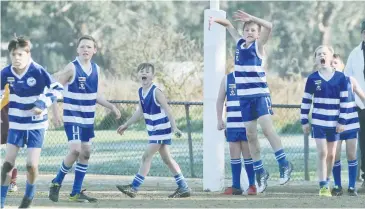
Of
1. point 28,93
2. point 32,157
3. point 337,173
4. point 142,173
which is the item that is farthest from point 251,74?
point 32,157

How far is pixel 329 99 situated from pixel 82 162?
10.2 feet

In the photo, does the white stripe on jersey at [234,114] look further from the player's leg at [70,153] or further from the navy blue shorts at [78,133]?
the player's leg at [70,153]

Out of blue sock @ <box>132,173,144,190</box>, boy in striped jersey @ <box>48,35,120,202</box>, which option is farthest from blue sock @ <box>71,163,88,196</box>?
blue sock @ <box>132,173,144,190</box>

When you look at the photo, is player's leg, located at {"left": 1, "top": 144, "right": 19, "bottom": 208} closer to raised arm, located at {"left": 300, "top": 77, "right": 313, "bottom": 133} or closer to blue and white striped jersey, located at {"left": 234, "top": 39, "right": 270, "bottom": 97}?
blue and white striped jersey, located at {"left": 234, "top": 39, "right": 270, "bottom": 97}

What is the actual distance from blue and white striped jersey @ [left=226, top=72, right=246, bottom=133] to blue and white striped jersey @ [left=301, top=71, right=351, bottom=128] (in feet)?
2.55

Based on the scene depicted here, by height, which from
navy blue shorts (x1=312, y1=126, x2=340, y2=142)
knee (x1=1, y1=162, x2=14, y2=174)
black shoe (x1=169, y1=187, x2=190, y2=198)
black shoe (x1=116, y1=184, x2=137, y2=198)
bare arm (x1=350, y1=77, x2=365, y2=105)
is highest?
bare arm (x1=350, y1=77, x2=365, y2=105)

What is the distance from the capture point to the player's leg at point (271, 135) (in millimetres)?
12547

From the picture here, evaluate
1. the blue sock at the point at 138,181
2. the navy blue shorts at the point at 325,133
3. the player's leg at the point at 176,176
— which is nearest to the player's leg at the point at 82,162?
the blue sock at the point at 138,181

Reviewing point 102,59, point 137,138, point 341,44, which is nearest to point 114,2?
point 102,59

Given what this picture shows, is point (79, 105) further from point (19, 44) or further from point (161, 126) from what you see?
point (19, 44)

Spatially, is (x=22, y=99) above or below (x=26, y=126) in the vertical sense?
above

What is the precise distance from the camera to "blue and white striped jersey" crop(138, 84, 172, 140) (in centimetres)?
1309

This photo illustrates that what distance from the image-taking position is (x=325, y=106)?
13531mm

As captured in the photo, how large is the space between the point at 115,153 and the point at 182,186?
17.6ft
